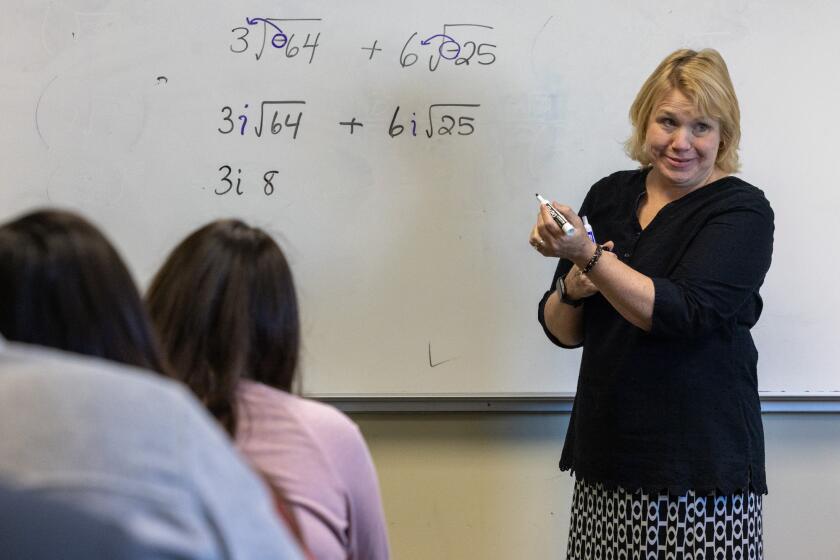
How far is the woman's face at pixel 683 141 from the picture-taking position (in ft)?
6.07

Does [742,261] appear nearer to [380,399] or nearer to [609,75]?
[609,75]

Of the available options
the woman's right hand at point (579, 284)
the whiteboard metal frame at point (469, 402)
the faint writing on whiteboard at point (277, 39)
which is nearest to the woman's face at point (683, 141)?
the woman's right hand at point (579, 284)

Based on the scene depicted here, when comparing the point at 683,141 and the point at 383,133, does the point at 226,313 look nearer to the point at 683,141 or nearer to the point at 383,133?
the point at 683,141

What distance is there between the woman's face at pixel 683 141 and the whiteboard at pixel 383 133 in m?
0.48

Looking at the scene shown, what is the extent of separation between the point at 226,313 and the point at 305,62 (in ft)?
4.18

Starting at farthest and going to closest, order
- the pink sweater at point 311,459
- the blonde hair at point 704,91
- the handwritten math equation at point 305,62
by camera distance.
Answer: the handwritten math equation at point 305,62, the blonde hair at point 704,91, the pink sweater at point 311,459

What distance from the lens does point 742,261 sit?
178cm

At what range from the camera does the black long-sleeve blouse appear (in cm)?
176

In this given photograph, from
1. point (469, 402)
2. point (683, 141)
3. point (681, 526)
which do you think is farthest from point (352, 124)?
point (681, 526)

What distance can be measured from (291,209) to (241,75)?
337mm

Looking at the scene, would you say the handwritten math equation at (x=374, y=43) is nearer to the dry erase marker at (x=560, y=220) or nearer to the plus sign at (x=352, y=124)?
the plus sign at (x=352, y=124)

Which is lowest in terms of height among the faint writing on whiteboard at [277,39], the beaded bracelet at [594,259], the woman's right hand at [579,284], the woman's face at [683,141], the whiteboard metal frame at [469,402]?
the whiteboard metal frame at [469,402]

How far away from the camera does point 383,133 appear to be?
2.33m

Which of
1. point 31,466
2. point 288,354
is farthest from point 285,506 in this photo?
point 31,466
